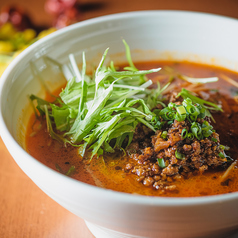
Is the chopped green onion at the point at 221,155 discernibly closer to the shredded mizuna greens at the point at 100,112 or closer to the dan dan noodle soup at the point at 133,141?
the dan dan noodle soup at the point at 133,141

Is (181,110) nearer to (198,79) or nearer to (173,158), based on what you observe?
(173,158)

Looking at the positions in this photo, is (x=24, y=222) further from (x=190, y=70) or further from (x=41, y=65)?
(x=190, y=70)

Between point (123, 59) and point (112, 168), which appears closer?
point (112, 168)

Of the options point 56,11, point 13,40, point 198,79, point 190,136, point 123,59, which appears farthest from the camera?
point 56,11

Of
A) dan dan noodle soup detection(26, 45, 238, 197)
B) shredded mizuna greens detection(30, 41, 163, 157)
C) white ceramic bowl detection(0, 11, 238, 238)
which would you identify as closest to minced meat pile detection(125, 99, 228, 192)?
dan dan noodle soup detection(26, 45, 238, 197)

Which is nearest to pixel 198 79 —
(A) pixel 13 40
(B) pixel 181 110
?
(B) pixel 181 110

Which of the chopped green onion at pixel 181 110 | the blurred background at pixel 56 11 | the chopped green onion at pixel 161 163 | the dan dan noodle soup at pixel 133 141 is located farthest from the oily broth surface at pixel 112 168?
the blurred background at pixel 56 11

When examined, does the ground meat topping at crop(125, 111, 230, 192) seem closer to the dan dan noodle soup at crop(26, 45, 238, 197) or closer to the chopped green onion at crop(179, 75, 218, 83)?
A: the dan dan noodle soup at crop(26, 45, 238, 197)
